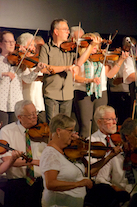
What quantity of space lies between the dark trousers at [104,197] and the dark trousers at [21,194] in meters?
0.44

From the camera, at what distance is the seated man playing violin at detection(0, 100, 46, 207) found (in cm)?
250

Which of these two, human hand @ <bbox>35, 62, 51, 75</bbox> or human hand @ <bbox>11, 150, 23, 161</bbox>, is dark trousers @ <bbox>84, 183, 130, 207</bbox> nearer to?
human hand @ <bbox>11, 150, 23, 161</bbox>

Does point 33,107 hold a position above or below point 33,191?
above

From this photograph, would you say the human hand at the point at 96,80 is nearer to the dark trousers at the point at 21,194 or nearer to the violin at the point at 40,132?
the violin at the point at 40,132

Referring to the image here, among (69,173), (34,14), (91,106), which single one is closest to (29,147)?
(69,173)

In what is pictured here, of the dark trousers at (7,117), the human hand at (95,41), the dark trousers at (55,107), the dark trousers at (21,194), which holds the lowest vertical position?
the dark trousers at (21,194)

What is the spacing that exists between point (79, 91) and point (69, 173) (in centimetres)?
89

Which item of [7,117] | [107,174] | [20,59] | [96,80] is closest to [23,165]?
[7,117]

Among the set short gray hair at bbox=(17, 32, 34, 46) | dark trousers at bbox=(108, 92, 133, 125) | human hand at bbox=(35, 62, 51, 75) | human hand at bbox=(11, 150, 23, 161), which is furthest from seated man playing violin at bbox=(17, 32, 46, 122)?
dark trousers at bbox=(108, 92, 133, 125)

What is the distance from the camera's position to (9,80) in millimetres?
2752

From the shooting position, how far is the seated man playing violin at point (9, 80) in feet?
8.93

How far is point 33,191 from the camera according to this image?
253 centimetres

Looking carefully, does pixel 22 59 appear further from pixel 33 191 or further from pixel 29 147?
pixel 33 191

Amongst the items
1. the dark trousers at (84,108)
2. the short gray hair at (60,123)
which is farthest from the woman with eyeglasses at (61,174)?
the dark trousers at (84,108)
